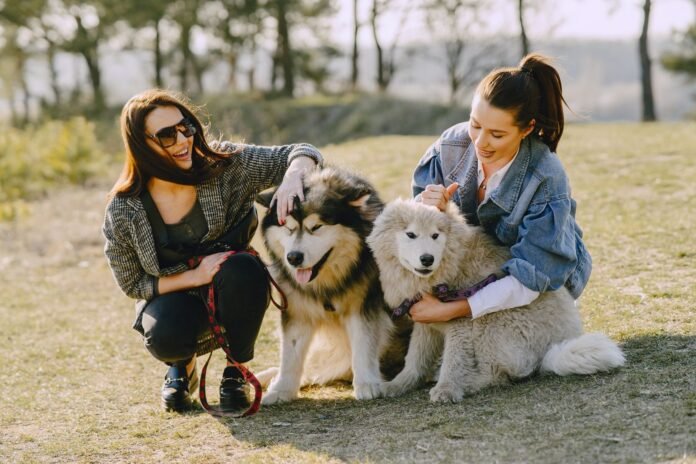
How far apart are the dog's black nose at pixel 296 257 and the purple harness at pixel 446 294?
53cm

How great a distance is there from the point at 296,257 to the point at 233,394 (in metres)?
0.77

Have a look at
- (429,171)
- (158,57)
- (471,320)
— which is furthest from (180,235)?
(158,57)

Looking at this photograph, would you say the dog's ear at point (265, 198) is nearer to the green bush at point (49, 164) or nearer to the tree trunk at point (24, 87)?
the green bush at point (49, 164)

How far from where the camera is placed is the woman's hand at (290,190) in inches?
144

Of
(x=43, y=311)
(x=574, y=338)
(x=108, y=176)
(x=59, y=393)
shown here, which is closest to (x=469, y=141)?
(x=574, y=338)

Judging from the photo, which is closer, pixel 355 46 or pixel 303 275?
pixel 303 275

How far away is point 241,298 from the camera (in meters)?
3.65

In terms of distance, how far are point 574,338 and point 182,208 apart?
2025mm

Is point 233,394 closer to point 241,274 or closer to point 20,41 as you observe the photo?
point 241,274

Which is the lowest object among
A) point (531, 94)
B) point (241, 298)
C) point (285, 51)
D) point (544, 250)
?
point (241, 298)

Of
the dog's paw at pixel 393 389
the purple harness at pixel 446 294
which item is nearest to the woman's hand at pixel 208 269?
the purple harness at pixel 446 294

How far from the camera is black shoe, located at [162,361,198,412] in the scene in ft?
12.6

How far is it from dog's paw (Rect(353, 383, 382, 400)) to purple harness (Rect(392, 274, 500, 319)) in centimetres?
38

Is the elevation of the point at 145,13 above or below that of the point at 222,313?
above
